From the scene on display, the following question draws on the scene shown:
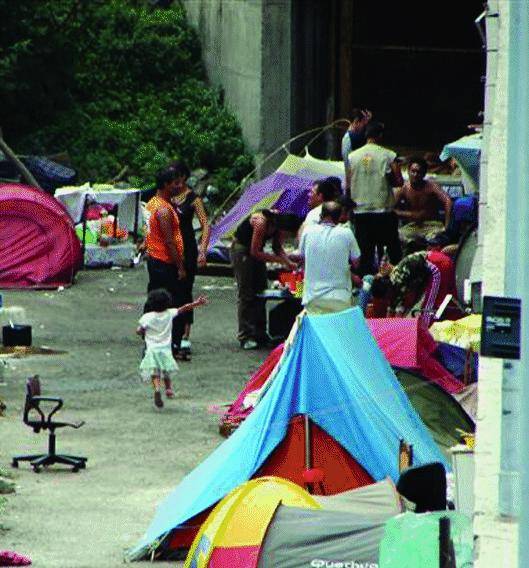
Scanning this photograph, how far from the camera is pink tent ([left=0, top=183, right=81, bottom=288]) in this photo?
23.7 m

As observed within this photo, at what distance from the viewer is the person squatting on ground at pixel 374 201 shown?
21166 millimetres

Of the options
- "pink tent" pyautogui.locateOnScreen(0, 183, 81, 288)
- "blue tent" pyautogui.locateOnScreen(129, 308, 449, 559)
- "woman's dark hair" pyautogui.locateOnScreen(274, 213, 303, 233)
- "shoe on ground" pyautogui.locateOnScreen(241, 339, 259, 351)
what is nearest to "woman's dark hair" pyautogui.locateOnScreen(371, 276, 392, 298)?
"shoe on ground" pyautogui.locateOnScreen(241, 339, 259, 351)

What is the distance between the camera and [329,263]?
17703mm

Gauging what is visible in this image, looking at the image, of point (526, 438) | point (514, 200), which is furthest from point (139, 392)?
point (526, 438)

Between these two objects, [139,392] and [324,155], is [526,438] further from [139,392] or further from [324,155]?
[324,155]

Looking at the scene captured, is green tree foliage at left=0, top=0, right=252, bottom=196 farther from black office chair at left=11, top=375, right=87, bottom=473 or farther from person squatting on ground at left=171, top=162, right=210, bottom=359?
black office chair at left=11, top=375, right=87, bottom=473

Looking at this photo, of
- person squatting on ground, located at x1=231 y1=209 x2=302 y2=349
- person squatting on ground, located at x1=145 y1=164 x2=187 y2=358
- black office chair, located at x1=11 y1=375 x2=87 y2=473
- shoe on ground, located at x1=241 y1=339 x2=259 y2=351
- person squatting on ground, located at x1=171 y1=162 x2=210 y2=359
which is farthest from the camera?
shoe on ground, located at x1=241 y1=339 x2=259 y2=351

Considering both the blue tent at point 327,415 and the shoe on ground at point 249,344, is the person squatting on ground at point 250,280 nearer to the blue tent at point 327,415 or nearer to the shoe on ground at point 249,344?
the shoe on ground at point 249,344

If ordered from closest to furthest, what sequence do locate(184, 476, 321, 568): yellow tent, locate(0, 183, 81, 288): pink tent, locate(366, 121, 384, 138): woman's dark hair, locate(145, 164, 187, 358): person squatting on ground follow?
locate(184, 476, 321, 568): yellow tent < locate(145, 164, 187, 358): person squatting on ground < locate(366, 121, 384, 138): woman's dark hair < locate(0, 183, 81, 288): pink tent

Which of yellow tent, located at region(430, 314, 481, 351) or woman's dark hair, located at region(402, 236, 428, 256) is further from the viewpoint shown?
woman's dark hair, located at region(402, 236, 428, 256)

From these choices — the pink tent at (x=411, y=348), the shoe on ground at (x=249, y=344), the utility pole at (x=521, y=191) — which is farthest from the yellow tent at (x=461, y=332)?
the utility pole at (x=521, y=191)

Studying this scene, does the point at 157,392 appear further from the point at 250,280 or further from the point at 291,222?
the point at 291,222

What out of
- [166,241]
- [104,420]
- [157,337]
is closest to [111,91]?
[166,241]

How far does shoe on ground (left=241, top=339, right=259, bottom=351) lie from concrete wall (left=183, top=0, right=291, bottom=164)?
8.83 meters
